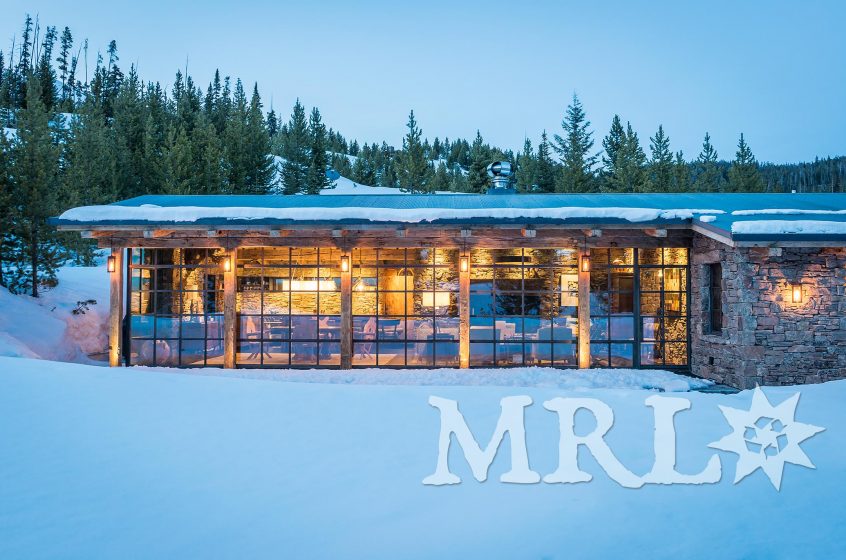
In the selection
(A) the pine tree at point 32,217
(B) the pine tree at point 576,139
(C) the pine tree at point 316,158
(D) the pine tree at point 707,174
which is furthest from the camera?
(B) the pine tree at point 576,139

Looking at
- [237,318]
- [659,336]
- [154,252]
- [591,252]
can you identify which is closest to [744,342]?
[659,336]

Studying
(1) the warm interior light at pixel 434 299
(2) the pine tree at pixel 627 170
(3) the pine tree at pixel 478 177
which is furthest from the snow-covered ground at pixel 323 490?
(3) the pine tree at pixel 478 177

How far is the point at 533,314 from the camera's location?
35.8ft

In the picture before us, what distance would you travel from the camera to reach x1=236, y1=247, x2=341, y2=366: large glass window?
36.2 feet

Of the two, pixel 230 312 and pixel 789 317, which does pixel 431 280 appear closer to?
pixel 230 312

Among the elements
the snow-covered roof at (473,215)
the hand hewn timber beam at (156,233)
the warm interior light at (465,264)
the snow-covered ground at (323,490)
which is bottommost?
the snow-covered ground at (323,490)

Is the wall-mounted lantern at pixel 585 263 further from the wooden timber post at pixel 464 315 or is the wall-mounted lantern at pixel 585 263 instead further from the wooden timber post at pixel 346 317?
the wooden timber post at pixel 346 317

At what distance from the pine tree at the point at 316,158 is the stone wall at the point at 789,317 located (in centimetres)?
3229

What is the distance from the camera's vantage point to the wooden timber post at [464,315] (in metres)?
10.2

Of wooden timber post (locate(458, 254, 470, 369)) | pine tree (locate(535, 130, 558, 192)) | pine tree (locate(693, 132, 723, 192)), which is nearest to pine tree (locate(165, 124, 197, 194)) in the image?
wooden timber post (locate(458, 254, 470, 369))

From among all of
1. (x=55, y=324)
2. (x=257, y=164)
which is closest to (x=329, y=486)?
(x=55, y=324)

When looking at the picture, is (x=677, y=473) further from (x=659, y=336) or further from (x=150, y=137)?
(x=150, y=137)

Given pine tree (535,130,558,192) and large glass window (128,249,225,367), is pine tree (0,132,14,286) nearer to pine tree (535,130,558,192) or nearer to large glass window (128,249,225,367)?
large glass window (128,249,225,367)

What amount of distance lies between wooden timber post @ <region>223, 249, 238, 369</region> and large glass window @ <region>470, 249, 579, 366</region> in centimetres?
471
